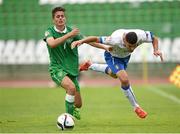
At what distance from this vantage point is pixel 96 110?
15703mm

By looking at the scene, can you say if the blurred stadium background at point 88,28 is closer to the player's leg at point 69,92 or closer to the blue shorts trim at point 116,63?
the blue shorts trim at point 116,63

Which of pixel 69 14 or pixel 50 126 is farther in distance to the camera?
pixel 69 14

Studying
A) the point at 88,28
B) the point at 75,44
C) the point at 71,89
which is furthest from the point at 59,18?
the point at 88,28

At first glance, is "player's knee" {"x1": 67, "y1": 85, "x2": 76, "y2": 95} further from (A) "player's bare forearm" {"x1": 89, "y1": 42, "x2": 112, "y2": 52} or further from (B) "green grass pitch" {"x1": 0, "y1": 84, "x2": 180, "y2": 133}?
(A) "player's bare forearm" {"x1": 89, "y1": 42, "x2": 112, "y2": 52}

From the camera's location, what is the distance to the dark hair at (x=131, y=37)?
12.0 metres

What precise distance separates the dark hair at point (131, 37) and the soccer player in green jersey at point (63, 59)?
95 cm

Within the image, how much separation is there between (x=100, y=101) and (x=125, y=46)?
621 centimetres

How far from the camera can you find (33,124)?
12461 millimetres

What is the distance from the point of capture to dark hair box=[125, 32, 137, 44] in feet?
39.4

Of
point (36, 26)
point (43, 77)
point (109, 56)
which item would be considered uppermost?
point (109, 56)

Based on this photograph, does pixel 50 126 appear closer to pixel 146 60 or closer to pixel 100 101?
pixel 100 101

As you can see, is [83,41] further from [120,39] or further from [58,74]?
[120,39]

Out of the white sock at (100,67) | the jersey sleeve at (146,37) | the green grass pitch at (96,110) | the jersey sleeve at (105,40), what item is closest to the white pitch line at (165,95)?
the green grass pitch at (96,110)

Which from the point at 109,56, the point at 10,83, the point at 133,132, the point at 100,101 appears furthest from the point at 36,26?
the point at 133,132
